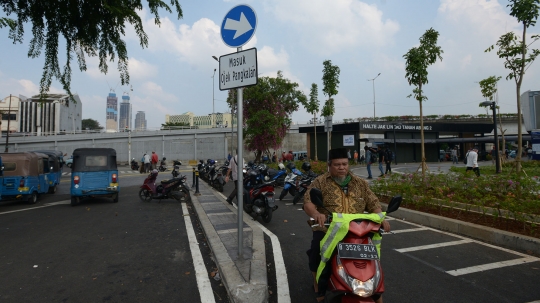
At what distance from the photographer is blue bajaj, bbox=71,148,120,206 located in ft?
34.4

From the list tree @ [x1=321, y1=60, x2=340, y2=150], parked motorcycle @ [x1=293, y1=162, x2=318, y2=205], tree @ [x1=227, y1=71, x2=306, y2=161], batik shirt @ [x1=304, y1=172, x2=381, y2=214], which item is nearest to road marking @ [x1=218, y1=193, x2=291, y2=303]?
batik shirt @ [x1=304, y1=172, x2=381, y2=214]

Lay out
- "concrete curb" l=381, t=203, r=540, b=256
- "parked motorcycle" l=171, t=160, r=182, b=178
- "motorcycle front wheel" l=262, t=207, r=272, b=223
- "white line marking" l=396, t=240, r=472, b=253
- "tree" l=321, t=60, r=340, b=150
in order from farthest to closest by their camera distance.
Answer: "tree" l=321, t=60, r=340, b=150 → "parked motorcycle" l=171, t=160, r=182, b=178 → "motorcycle front wheel" l=262, t=207, r=272, b=223 → "white line marking" l=396, t=240, r=472, b=253 → "concrete curb" l=381, t=203, r=540, b=256

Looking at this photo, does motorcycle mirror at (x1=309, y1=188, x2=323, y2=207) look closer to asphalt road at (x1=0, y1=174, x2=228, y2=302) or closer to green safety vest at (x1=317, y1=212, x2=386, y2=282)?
green safety vest at (x1=317, y1=212, x2=386, y2=282)

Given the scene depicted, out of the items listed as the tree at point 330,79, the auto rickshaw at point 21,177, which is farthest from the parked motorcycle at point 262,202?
the tree at point 330,79

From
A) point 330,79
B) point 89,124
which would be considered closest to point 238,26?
point 330,79

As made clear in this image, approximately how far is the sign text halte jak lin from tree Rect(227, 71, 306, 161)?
2326 centimetres

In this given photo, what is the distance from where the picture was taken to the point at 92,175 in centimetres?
1069

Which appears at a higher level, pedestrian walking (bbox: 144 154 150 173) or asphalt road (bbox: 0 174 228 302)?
pedestrian walking (bbox: 144 154 150 173)

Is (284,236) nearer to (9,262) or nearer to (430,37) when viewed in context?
(9,262)

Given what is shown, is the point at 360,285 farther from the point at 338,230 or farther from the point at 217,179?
the point at 217,179

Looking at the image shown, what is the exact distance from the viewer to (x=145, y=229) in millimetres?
7070

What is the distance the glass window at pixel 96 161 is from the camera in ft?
35.9

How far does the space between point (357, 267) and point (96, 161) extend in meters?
10.9

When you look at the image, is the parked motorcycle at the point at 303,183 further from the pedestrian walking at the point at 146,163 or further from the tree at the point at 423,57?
the pedestrian walking at the point at 146,163
